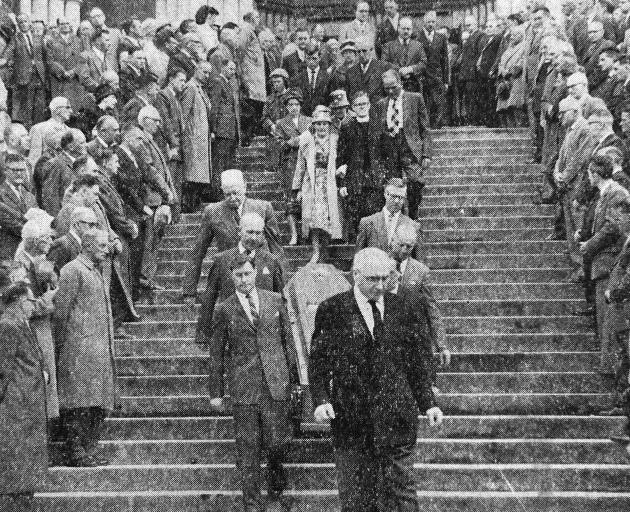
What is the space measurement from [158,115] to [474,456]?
5491 mm

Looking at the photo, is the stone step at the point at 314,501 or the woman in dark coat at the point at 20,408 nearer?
the woman in dark coat at the point at 20,408

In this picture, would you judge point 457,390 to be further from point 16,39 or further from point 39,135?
point 16,39

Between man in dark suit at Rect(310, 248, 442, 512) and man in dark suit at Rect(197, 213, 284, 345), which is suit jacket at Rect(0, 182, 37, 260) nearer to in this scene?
man in dark suit at Rect(197, 213, 284, 345)

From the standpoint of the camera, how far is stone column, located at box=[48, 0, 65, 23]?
63.5 ft

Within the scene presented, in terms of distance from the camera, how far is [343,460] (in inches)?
253

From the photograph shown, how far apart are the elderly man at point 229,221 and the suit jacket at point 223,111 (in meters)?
4.80

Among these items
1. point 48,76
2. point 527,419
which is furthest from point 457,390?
point 48,76

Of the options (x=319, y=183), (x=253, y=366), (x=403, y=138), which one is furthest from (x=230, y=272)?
(x=403, y=138)

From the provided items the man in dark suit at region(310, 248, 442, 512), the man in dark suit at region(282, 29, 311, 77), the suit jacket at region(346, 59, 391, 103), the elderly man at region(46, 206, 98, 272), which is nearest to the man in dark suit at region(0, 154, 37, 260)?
the elderly man at region(46, 206, 98, 272)

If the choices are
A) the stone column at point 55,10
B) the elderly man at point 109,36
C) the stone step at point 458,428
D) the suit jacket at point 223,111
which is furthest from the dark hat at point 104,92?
the stone column at point 55,10

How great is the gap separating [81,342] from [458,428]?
9.48 ft

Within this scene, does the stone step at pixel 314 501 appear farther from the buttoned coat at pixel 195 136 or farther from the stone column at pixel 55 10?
the stone column at pixel 55 10

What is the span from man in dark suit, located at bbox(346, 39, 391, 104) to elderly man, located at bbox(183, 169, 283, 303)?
211 inches

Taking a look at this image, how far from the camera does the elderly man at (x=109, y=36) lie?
51.6ft
